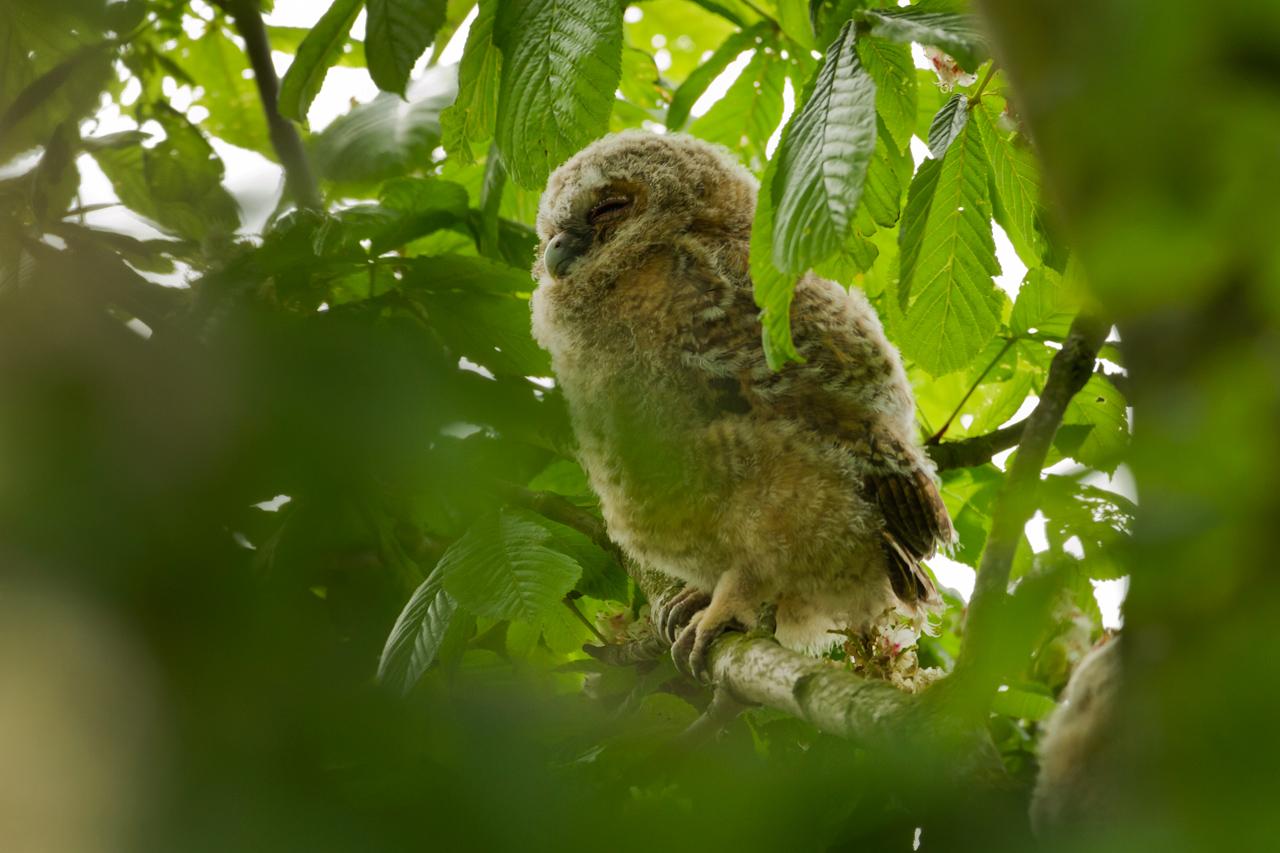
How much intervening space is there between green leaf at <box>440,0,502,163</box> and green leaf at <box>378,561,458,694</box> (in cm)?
76

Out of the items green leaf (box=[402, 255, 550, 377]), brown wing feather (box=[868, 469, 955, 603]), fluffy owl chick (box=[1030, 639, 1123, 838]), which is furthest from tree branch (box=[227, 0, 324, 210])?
fluffy owl chick (box=[1030, 639, 1123, 838])

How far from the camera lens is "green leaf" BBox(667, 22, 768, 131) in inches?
91.9

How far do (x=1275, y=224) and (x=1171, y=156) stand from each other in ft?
0.17

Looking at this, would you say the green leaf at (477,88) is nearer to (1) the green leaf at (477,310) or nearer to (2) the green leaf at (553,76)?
(2) the green leaf at (553,76)

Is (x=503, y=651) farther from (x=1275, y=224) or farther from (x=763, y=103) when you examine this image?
(x=1275, y=224)

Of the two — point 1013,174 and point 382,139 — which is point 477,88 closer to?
point 382,139

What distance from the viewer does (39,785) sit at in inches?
18.2

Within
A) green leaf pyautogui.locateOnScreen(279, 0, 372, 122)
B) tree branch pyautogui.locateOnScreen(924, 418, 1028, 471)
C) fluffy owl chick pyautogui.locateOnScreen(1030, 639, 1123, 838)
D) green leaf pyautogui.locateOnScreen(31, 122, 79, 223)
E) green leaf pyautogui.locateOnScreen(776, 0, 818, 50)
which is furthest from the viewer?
tree branch pyautogui.locateOnScreen(924, 418, 1028, 471)

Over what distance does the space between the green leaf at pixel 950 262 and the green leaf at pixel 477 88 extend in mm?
700

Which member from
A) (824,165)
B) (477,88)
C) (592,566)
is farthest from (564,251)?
(824,165)

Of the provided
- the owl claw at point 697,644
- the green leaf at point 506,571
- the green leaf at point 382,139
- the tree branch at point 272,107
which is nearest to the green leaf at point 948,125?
the green leaf at point 506,571

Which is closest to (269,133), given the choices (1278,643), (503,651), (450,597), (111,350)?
(503,651)

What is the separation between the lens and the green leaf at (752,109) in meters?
2.38

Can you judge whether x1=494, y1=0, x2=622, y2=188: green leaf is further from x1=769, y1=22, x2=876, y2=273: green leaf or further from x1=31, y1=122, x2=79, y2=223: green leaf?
x1=31, y1=122, x2=79, y2=223: green leaf
